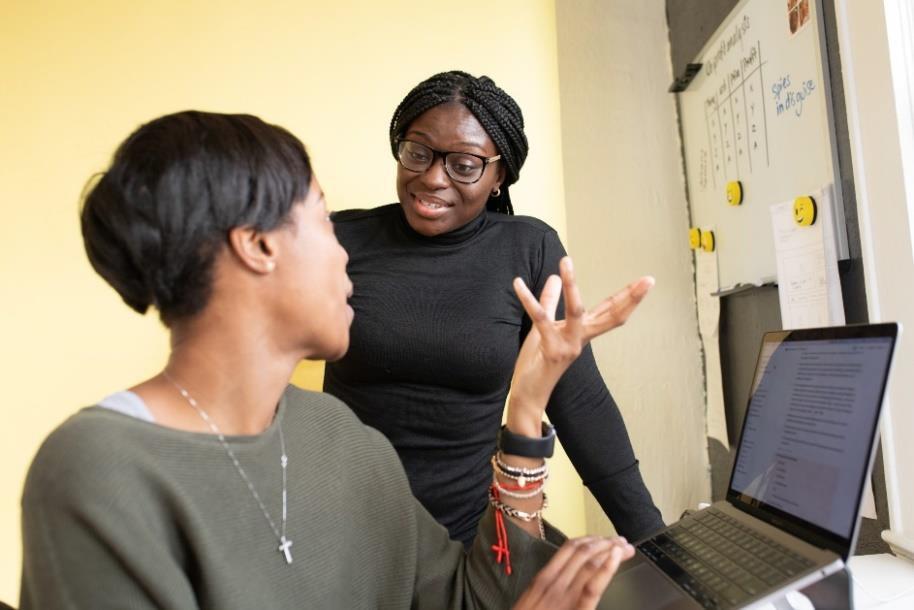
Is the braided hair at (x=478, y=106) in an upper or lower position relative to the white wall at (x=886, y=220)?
upper

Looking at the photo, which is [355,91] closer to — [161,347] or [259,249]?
[161,347]

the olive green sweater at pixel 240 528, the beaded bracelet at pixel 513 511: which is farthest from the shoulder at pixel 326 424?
the beaded bracelet at pixel 513 511

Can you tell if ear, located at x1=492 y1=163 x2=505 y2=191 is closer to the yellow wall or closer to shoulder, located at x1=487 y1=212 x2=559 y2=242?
shoulder, located at x1=487 y1=212 x2=559 y2=242

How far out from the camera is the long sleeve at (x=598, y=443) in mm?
1084

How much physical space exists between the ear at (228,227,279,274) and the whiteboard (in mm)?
925

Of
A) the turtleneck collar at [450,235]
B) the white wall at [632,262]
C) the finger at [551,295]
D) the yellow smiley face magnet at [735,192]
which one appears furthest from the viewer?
the white wall at [632,262]

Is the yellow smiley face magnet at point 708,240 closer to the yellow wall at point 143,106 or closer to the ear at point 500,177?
the yellow wall at point 143,106

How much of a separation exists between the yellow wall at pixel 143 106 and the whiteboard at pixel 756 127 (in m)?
0.39

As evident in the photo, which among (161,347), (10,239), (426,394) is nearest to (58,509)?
(426,394)

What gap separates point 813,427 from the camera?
0.64 m

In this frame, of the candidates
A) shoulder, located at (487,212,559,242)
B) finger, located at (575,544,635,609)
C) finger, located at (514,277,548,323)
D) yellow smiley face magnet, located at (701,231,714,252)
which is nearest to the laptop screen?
finger, located at (575,544,635,609)

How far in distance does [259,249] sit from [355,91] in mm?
1063

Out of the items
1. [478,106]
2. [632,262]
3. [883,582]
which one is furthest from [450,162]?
[883,582]

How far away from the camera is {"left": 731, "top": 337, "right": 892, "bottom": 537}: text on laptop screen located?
582 millimetres
